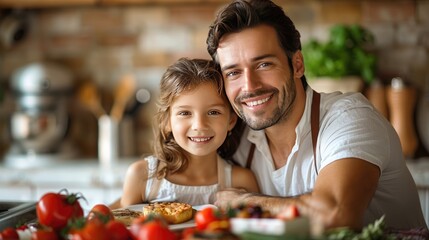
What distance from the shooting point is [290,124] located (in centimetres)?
173

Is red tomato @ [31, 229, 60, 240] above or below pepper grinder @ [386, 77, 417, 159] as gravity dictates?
below

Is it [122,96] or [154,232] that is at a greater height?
[122,96]

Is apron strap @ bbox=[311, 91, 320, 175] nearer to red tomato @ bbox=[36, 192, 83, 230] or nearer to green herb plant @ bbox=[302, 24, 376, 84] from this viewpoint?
red tomato @ bbox=[36, 192, 83, 230]

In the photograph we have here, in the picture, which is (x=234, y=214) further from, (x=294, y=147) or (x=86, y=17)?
(x=86, y=17)

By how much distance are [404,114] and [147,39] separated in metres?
1.42

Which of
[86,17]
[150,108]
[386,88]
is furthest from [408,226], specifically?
[86,17]

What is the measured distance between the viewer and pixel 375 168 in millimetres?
1432

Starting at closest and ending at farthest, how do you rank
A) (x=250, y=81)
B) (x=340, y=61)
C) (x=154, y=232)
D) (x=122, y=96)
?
(x=154, y=232)
(x=250, y=81)
(x=340, y=61)
(x=122, y=96)

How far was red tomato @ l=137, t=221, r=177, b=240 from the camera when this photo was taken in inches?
37.7

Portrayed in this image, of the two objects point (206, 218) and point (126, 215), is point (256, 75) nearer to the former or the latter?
point (126, 215)

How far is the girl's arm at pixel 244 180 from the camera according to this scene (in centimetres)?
172

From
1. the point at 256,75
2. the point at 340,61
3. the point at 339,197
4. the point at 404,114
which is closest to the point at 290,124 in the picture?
the point at 256,75

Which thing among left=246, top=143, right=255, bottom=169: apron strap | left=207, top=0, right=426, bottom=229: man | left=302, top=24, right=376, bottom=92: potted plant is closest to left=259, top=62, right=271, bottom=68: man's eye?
left=207, top=0, right=426, bottom=229: man

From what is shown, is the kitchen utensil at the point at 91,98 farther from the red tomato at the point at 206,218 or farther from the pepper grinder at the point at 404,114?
the red tomato at the point at 206,218
